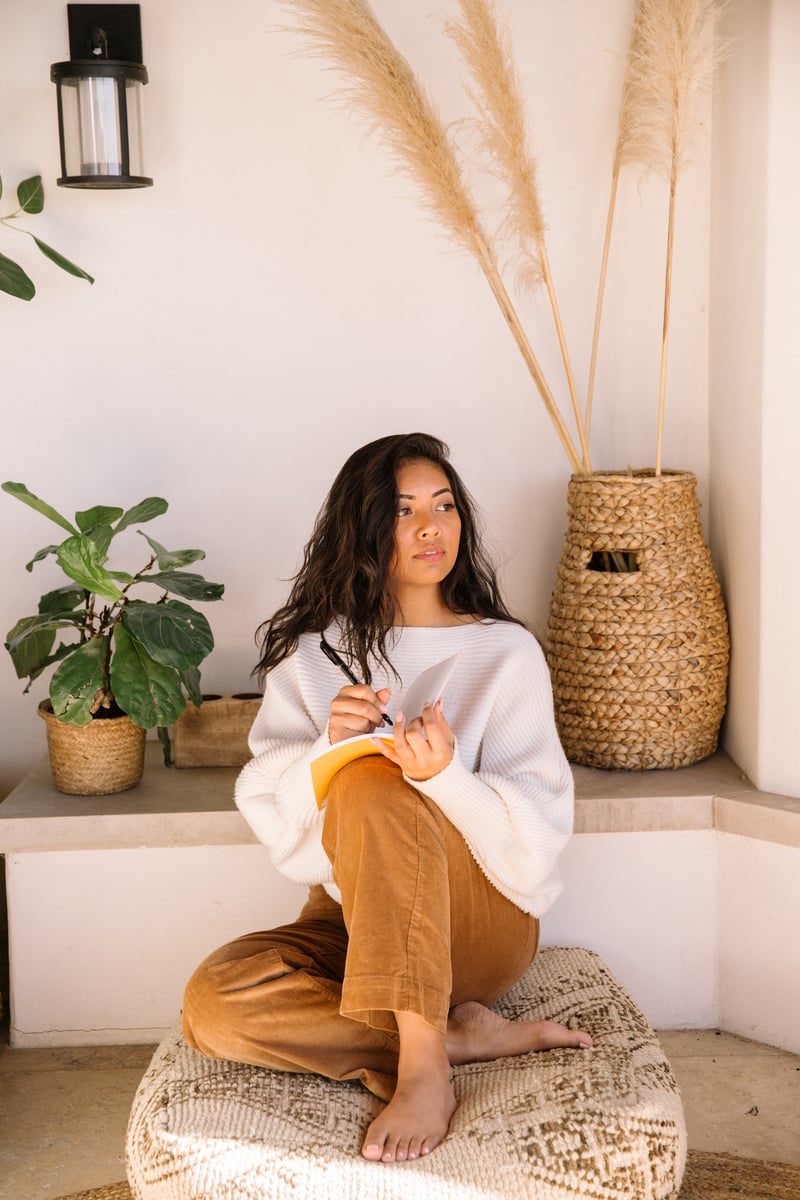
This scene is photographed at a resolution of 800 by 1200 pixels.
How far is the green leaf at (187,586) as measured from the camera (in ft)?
7.54

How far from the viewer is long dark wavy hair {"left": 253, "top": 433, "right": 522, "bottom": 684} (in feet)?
6.64

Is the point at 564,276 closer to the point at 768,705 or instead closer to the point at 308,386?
the point at 308,386

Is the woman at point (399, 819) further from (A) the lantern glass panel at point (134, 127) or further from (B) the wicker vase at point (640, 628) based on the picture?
(A) the lantern glass panel at point (134, 127)

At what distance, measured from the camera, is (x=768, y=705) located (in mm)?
2318

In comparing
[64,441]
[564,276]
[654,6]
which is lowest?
[64,441]

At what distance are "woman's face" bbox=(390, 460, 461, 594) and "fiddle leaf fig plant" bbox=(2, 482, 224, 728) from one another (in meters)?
0.43

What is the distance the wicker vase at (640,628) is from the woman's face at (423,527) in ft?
1.60

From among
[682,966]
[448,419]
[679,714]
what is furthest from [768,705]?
[448,419]

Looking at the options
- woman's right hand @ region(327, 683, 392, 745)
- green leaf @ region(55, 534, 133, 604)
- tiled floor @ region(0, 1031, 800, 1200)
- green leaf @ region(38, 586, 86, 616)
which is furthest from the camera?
green leaf @ region(38, 586, 86, 616)

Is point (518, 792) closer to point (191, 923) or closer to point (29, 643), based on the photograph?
point (191, 923)

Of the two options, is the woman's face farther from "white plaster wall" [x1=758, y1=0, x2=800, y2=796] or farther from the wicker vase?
"white plaster wall" [x1=758, y1=0, x2=800, y2=796]

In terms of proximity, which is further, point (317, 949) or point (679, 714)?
point (679, 714)

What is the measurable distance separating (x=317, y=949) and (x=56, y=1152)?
516mm

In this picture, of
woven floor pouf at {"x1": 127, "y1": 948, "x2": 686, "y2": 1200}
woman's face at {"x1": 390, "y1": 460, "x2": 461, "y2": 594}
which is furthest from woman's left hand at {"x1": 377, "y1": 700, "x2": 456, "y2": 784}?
woven floor pouf at {"x1": 127, "y1": 948, "x2": 686, "y2": 1200}
